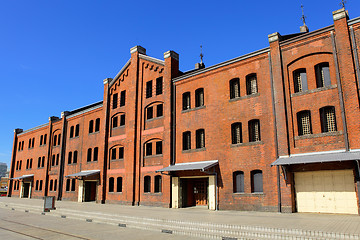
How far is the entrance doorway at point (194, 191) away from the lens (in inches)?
848

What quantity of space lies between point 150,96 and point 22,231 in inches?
620

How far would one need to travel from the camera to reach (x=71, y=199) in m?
31.9

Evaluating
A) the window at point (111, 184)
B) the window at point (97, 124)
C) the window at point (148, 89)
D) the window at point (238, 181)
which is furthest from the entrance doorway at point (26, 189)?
the window at point (238, 181)

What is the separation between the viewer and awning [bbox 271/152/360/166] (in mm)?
13641

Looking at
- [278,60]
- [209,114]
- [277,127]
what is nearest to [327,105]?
[277,127]

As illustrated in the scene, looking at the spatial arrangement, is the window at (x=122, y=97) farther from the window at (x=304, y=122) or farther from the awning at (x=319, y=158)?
the window at (x=304, y=122)

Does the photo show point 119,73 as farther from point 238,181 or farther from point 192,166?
point 238,181

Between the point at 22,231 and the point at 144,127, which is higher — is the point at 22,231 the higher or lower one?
the lower one

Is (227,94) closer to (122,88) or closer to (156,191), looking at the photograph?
(156,191)

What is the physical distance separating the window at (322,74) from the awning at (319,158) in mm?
4108

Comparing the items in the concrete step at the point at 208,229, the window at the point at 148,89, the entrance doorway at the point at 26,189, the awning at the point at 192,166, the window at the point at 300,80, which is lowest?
the concrete step at the point at 208,229

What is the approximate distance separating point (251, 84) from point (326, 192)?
26.9 ft

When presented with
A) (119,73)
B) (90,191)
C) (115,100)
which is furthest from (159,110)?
(90,191)

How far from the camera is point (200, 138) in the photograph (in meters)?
21.4
